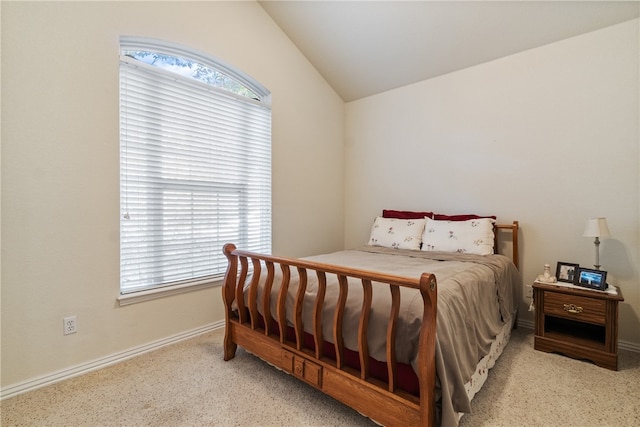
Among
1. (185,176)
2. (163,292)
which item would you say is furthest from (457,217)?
(163,292)

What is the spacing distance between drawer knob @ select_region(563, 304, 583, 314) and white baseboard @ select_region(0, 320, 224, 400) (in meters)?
2.83

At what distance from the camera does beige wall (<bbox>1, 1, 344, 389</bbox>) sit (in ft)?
5.62

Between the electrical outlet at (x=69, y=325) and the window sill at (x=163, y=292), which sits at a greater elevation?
the window sill at (x=163, y=292)

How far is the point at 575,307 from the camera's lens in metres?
2.07

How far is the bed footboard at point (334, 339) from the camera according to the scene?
45.3 inches

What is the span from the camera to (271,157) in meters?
3.15

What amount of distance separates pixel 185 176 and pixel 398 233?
6.83 ft

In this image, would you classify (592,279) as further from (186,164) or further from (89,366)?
(89,366)

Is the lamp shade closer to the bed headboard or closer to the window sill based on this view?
the bed headboard

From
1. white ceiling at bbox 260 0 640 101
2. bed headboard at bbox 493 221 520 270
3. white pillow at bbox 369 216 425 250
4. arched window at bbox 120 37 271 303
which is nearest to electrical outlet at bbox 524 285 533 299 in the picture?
bed headboard at bbox 493 221 520 270

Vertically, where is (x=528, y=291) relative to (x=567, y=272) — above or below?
below

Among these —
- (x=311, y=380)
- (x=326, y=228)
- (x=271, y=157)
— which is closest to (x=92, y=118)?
(x=271, y=157)

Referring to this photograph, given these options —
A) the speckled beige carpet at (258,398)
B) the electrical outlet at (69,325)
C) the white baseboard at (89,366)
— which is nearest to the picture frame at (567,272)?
the speckled beige carpet at (258,398)

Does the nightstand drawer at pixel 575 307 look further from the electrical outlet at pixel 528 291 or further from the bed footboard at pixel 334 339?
the bed footboard at pixel 334 339
